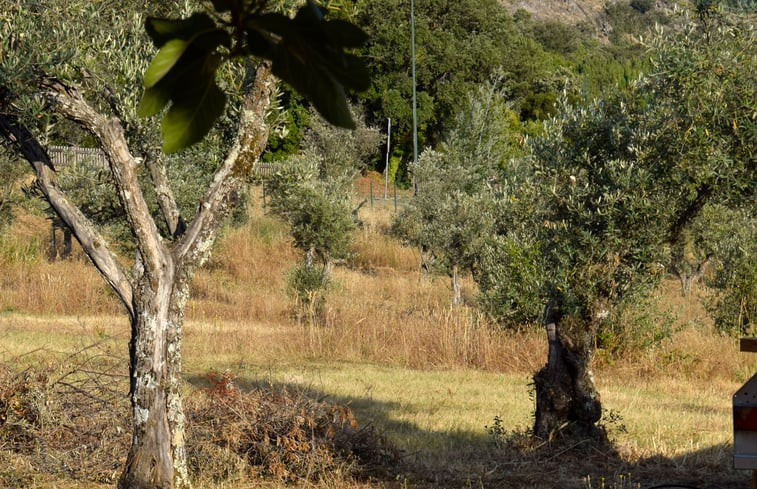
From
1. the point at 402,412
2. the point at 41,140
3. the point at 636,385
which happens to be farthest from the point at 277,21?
the point at 636,385

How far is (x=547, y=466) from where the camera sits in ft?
23.6

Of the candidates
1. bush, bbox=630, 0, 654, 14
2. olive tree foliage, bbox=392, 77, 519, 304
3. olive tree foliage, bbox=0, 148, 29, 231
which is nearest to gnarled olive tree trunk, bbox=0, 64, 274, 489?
olive tree foliage, bbox=392, 77, 519, 304

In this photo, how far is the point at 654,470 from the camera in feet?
23.8

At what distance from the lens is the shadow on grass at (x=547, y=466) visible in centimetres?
688

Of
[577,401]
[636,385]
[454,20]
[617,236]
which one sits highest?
[454,20]

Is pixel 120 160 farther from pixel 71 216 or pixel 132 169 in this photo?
pixel 71 216

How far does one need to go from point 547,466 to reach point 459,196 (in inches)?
574

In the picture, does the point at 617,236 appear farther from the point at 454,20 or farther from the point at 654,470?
the point at 454,20

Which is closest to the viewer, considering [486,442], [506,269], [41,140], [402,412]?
[41,140]

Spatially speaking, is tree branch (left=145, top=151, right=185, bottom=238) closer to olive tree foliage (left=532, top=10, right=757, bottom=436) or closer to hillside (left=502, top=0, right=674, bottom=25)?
olive tree foliage (left=532, top=10, right=757, bottom=436)

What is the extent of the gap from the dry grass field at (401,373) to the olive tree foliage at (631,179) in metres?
0.89

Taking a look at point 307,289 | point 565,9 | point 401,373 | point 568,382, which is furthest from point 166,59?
point 565,9

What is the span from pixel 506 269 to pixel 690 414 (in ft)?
17.1

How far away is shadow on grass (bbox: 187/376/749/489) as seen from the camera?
6875mm
